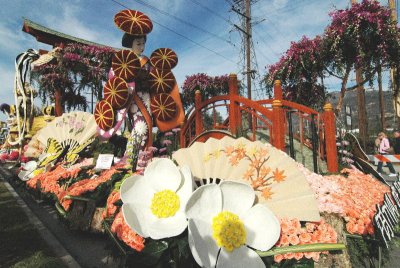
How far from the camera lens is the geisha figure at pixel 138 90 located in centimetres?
439

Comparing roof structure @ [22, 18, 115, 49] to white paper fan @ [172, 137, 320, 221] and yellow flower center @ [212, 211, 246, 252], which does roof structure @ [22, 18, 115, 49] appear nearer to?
white paper fan @ [172, 137, 320, 221]

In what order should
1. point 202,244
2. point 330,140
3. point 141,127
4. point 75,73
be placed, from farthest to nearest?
point 75,73
point 141,127
point 330,140
point 202,244

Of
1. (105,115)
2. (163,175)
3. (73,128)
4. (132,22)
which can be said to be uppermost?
(132,22)

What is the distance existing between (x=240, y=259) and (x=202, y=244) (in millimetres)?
185

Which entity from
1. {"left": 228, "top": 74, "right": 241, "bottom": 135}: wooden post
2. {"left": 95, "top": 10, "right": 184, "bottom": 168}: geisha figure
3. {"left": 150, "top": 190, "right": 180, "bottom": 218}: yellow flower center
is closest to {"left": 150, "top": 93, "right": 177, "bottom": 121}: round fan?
{"left": 95, "top": 10, "right": 184, "bottom": 168}: geisha figure

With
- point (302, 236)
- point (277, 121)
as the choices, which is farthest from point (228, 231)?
point (277, 121)

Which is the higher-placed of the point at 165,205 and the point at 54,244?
the point at 165,205

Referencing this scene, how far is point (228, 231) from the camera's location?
1.33 m

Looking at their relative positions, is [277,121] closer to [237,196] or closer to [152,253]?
[237,196]

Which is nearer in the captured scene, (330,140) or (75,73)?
(330,140)

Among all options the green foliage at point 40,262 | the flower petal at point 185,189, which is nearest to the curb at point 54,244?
the green foliage at point 40,262

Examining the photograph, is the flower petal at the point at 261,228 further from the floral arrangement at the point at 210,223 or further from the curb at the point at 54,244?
the curb at the point at 54,244

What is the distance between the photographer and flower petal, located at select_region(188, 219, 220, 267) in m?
1.29

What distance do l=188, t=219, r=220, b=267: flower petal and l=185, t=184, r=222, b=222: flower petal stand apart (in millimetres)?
33
